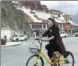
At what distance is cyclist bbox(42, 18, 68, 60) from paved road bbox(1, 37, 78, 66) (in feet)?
1.31

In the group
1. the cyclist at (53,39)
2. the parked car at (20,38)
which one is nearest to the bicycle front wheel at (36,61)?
the cyclist at (53,39)

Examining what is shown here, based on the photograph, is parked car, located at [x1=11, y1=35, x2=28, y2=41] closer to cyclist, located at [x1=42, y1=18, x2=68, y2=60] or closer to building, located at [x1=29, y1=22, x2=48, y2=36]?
building, located at [x1=29, y1=22, x2=48, y2=36]

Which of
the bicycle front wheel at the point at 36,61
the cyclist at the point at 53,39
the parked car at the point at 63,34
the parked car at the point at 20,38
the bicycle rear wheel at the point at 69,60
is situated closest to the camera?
the cyclist at the point at 53,39

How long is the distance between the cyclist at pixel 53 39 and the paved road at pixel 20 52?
398 mm

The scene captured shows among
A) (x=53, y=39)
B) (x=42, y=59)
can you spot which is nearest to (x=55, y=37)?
(x=53, y=39)

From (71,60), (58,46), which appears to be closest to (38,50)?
(58,46)

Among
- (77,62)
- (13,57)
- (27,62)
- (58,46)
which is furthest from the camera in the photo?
(13,57)

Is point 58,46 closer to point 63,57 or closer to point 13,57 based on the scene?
point 63,57

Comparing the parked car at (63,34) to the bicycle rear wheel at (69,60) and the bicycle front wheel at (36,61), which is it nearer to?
the bicycle rear wheel at (69,60)

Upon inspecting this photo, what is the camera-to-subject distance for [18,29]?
3811 millimetres

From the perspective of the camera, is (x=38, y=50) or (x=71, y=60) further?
(x=71, y=60)

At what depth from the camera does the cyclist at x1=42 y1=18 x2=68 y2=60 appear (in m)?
3.08

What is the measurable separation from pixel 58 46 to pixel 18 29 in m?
0.87

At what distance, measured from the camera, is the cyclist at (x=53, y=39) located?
3.08m
